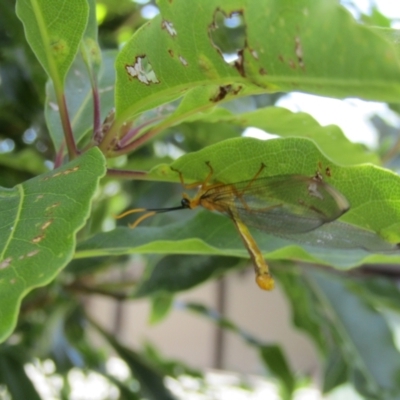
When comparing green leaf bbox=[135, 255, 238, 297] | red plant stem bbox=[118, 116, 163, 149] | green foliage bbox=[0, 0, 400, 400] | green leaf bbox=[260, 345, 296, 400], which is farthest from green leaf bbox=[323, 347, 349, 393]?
red plant stem bbox=[118, 116, 163, 149]

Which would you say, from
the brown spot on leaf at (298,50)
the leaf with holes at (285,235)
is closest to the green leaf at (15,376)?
the leaf with holes at (285,235)

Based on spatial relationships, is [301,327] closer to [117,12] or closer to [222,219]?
[222,219]

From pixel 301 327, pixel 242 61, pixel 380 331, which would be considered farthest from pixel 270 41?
pixel 301 327

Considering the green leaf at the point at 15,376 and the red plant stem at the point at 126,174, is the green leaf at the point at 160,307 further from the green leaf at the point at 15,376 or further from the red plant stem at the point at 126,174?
the red plant stem at the point at 126,174

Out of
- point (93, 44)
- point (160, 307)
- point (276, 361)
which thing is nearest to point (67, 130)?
point (93, 44)

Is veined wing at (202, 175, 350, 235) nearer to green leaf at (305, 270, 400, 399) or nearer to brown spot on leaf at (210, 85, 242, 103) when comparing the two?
brown spot on leaf at (210, 85, 242, 103)

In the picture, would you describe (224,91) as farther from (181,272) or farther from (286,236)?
(181,272)
